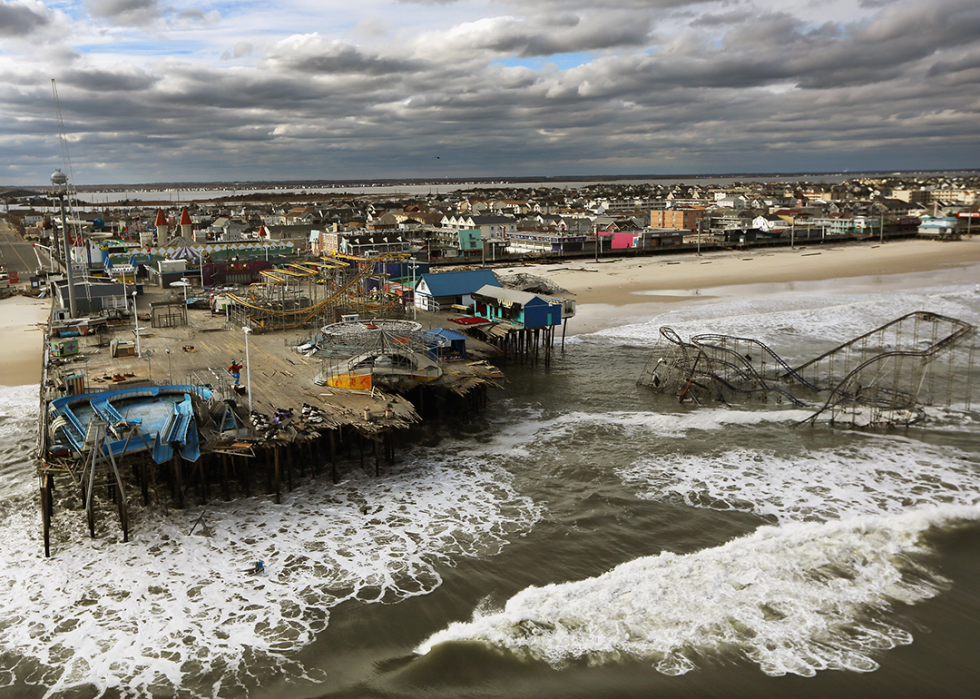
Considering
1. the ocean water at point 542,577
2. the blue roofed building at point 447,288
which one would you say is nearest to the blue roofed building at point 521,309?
the blue roofed building at point 447,288

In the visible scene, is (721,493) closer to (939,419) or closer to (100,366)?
(939,419)

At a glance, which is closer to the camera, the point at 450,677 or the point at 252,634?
the point at 450,677

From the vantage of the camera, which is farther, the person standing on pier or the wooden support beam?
the person standing on pier

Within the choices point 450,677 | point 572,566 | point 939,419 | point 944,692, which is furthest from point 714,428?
point 450,677

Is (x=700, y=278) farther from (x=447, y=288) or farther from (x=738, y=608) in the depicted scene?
(x=738, y=608)

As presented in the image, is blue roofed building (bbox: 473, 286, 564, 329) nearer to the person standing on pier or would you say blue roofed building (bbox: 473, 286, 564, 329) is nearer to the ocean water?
the ocean water

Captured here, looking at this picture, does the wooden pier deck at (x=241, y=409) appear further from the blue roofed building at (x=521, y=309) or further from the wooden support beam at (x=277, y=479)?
the blue roofed building at (x=521, y=309)

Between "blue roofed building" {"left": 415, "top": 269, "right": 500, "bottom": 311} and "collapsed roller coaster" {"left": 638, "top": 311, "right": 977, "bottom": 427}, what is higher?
"blue roofed building" {"left": 415, "top": 269, "right": 500, "bottom": 311}

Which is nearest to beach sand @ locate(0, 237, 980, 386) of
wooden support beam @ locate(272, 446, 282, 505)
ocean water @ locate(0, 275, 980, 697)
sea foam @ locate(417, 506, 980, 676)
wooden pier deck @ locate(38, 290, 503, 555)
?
wooden pier deck @ locate(38, 290, 503, 555)
